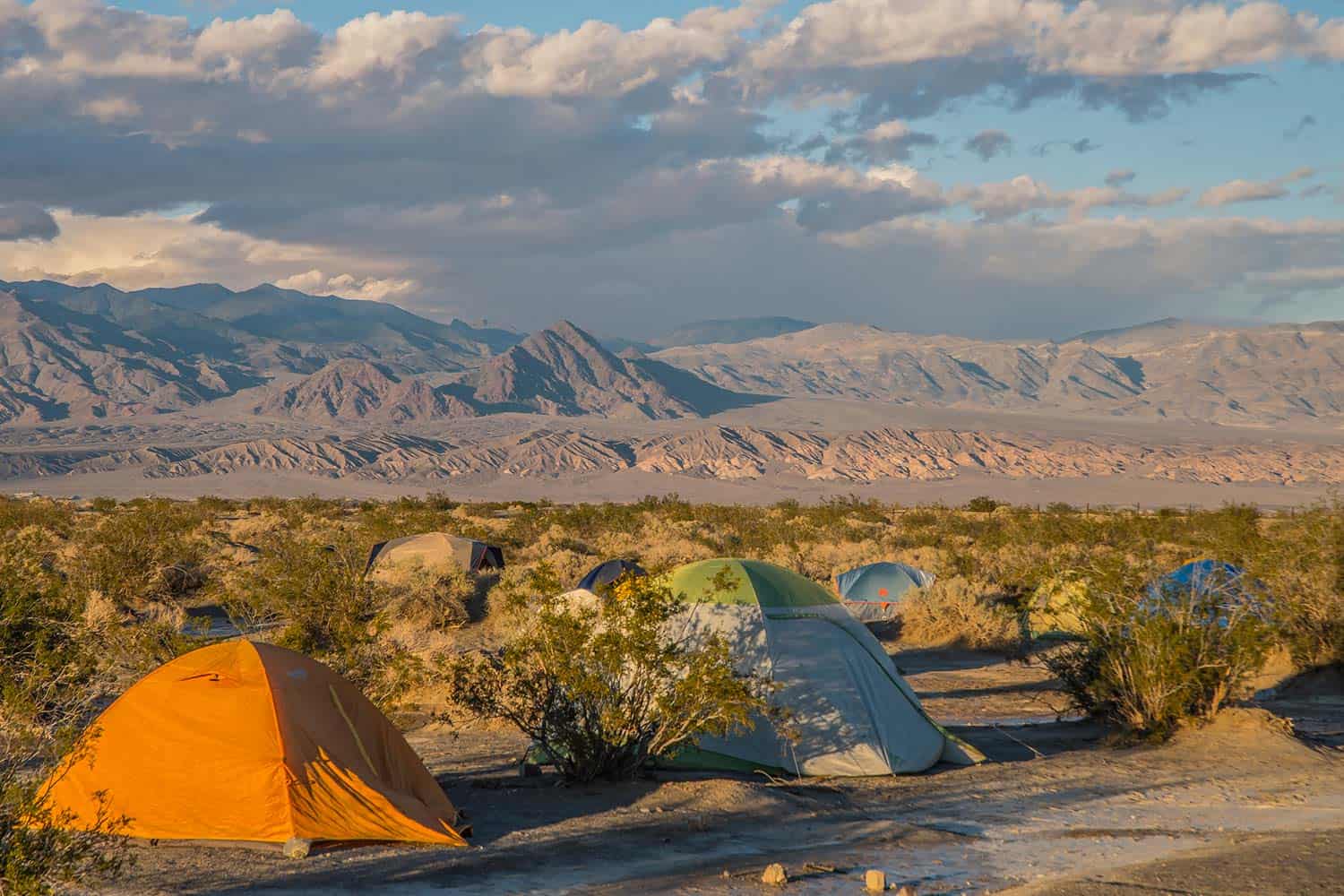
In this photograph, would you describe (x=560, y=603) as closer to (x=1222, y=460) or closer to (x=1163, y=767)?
(x=1163, y=767)

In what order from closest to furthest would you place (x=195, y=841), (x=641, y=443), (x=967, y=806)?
(x=195, y=841) < (x=967, y=806) < (x=641, y=443)

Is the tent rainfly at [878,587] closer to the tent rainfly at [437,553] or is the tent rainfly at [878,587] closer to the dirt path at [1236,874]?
the tent rainfly at [437,553]

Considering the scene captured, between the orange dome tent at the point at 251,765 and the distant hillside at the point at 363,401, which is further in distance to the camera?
the distant hillside at the point at 363,401

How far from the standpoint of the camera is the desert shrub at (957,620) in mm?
21453

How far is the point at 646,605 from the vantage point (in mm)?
10742

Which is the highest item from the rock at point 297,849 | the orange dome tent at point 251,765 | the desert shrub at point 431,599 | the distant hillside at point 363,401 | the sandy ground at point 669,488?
the distant hillside at point 363,401

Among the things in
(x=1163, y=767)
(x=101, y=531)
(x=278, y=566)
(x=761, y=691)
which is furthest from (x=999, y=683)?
(x=101, y=531)

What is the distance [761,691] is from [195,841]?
203 inches

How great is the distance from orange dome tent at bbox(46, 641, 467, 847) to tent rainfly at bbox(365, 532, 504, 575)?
17.8 meters

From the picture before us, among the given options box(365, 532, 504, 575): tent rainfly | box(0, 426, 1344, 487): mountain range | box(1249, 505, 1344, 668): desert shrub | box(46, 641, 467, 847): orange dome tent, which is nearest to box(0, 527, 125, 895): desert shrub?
box(46, 641, 467, 847): orange dome tent

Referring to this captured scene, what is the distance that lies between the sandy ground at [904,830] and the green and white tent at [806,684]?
13.4 inches

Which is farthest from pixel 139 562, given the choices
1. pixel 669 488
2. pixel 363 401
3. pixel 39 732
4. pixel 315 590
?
pixel 363 401

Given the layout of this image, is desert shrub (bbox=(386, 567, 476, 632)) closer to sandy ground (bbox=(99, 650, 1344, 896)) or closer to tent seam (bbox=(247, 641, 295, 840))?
sandy ground (bbox=(99, 650, 1344, 896))

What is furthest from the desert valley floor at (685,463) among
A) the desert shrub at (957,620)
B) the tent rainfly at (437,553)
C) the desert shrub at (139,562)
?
the desert shrub at (139,562)
